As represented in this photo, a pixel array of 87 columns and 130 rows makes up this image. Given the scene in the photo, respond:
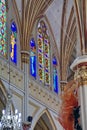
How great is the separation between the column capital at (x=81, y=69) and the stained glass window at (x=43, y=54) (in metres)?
9.05

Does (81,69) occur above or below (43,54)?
below

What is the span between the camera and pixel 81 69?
1175 cm

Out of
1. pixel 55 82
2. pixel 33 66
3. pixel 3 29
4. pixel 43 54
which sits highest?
pixel 3 29

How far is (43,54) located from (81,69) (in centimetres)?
1010

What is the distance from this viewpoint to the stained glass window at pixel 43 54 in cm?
2114

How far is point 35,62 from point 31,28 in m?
1.80

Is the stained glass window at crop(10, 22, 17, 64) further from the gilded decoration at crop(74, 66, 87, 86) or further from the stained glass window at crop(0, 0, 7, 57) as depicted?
the gilded decoration at crop(74, 66, 87, 86)

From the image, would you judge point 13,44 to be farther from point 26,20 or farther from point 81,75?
point 81,75

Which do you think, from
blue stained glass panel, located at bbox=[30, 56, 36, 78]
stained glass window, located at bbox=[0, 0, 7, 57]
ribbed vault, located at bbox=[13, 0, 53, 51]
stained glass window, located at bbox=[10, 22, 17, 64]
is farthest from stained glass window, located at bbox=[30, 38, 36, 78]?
stained glass window, located at bbox=[0, 0, 7, 57]

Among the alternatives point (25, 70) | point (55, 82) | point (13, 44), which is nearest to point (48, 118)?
point (55, 82)

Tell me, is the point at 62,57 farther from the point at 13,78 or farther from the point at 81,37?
the point at 81,37

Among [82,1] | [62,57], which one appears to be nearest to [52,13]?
[62,57]

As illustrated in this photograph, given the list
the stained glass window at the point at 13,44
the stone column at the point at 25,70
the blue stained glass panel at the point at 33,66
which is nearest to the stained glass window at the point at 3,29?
the stained glass window at the point at 13,44

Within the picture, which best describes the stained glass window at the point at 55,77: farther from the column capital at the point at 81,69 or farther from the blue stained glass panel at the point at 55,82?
the column capital at the point at 81,69
